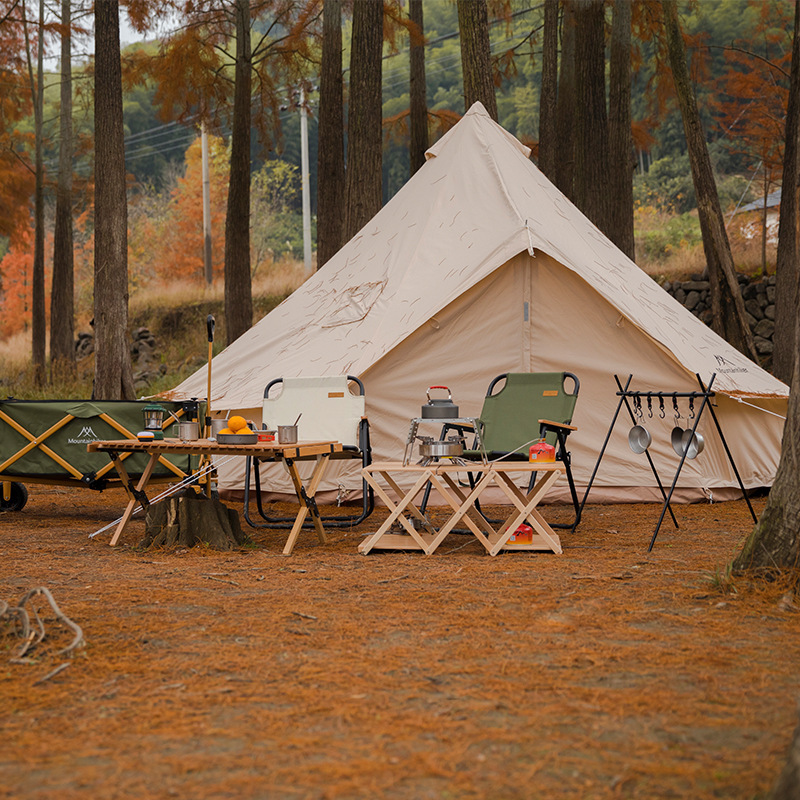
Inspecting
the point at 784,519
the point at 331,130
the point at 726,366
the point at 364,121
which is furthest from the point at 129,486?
the point at 331,130

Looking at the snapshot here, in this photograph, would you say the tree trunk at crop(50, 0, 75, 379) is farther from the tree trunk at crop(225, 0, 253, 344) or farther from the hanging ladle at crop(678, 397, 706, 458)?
the hanging ladle at crop(678, 397, 706, 458)

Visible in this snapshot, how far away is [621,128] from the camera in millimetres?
9781

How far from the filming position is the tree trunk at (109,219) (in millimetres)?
7641

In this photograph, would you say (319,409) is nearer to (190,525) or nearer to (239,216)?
(190,525)

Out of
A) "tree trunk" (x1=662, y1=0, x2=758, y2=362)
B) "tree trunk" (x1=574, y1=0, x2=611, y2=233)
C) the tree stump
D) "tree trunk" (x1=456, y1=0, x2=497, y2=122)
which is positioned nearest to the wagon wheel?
the tree stump

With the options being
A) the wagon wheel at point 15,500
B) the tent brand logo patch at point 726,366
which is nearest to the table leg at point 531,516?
the tent brand logo patch at point 726,366

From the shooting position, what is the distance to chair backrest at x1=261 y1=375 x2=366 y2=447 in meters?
5.00

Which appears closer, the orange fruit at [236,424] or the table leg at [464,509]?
the table leg at [464,509]

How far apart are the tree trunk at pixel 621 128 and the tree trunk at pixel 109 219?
467cm

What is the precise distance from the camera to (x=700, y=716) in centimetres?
206

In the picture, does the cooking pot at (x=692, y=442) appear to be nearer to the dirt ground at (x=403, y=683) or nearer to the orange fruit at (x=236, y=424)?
the dirt ground at (x=403, y=683)

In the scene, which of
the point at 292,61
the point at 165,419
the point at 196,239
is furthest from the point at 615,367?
the point at 196,239

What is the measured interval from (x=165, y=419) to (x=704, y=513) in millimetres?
3140

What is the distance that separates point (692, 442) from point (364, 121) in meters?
5.50
